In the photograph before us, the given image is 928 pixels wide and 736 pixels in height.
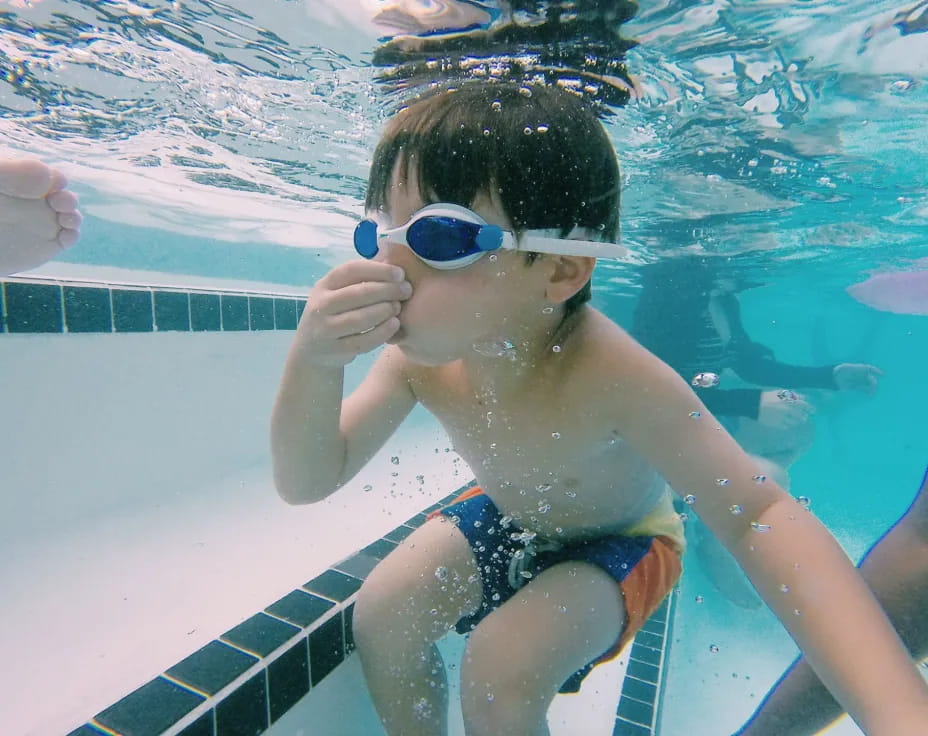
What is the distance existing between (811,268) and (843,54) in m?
10.7

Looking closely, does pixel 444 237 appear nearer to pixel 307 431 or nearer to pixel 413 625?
pixel 307 431

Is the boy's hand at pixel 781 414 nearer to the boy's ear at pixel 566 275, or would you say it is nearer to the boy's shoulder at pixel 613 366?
the boy's shoulder at pixel 613 366

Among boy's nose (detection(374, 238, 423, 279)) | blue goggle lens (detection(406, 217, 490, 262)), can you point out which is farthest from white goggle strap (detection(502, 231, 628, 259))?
boy's nose (detection(374, 238, 423, 279))

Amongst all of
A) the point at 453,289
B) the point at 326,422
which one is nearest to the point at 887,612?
the point at 453,289

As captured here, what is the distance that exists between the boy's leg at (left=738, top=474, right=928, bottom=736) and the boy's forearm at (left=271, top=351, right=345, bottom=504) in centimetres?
191

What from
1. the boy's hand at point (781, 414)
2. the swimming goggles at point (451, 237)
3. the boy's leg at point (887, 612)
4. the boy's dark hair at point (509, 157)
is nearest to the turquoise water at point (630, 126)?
the boy's leg at point (887, 612)

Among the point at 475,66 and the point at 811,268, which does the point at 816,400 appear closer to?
the point at 811,268

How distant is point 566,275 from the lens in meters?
1.89

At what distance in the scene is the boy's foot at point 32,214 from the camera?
2.06 meters

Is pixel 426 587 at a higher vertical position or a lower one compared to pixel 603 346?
lower

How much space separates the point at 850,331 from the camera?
2700cm

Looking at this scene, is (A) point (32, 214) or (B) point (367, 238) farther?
(A) point (32, 214)

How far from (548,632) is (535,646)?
62mm

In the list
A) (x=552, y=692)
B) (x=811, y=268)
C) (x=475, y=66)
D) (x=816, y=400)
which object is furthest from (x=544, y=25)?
(x=816, y=400)
